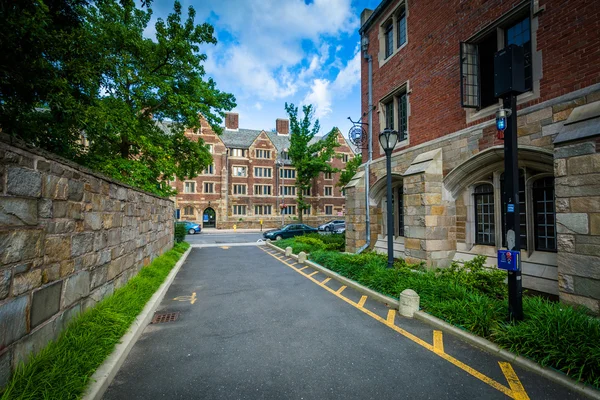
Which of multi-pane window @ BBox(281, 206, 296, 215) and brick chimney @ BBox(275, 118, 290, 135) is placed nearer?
multi-pane window @ BBox(281, 206, 296, 215)

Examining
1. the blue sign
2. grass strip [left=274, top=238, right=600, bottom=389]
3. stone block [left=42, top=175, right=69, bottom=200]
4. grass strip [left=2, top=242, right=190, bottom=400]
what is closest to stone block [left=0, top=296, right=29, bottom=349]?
grass strip [left=2, top=242, right=190, bottom=400]

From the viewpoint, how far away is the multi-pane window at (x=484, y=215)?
24.5ft

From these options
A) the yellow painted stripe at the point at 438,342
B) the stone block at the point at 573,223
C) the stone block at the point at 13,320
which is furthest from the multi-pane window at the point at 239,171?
the stone block at the point at 573,223

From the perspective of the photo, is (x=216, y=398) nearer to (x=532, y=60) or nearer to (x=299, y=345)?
(x=299, y=345)

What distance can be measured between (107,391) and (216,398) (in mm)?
1234

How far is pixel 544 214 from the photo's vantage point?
622 cm

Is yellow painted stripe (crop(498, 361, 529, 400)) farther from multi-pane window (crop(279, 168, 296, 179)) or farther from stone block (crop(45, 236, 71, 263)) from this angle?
multi-pane window (crop(279, 168, 296, 179))

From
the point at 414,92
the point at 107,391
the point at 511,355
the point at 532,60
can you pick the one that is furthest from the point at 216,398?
the point at 414,92

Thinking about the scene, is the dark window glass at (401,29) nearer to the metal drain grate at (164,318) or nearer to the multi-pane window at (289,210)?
the metal drain grate at (164,318)

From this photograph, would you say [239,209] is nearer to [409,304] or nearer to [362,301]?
[362,301]

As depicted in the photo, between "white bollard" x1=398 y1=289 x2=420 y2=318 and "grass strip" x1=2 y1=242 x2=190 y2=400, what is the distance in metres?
4.81

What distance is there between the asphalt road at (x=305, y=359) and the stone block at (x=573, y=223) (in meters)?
2.64

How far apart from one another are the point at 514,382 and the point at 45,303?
18.3ft

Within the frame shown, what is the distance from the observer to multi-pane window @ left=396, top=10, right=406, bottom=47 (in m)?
10.7
